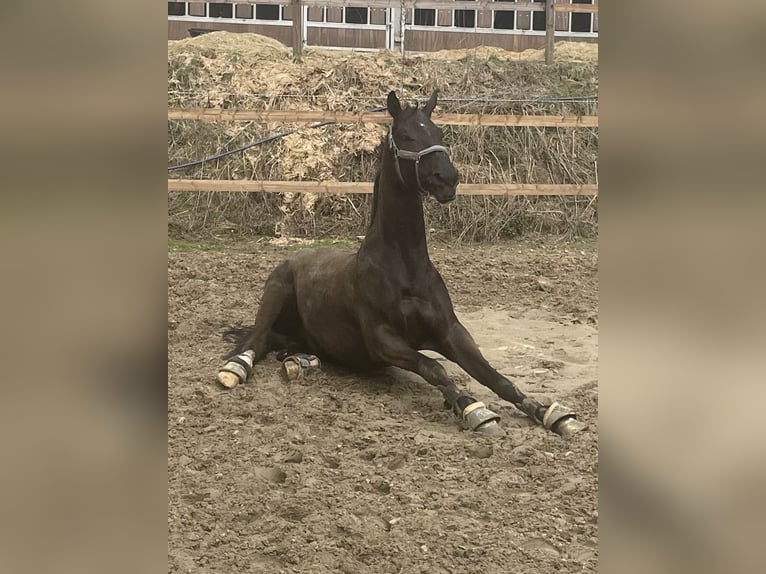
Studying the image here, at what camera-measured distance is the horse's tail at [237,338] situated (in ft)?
14.6

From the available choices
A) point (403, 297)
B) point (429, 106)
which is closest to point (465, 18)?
point (429, 106)

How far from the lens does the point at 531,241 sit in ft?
30.4

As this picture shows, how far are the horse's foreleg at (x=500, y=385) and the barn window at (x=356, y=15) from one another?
1103 centimetres

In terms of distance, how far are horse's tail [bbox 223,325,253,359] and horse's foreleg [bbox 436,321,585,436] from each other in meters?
1.32

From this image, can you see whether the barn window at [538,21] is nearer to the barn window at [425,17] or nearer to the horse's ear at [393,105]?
the barn window at [425,17]

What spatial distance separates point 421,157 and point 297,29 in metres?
9.27

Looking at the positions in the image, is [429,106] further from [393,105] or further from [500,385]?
[500,385]

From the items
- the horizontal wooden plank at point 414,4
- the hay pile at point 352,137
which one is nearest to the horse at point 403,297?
the hay pile at point 352,137

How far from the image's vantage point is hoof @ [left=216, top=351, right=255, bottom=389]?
392cm

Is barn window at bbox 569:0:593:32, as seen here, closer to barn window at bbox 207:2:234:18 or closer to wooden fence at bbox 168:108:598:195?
barn window at bbox 207:2:234:18

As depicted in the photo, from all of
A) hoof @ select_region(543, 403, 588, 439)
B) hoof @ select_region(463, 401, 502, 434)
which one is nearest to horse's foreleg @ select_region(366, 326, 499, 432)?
hoof @ select_region(463, 401, 502, 434)
